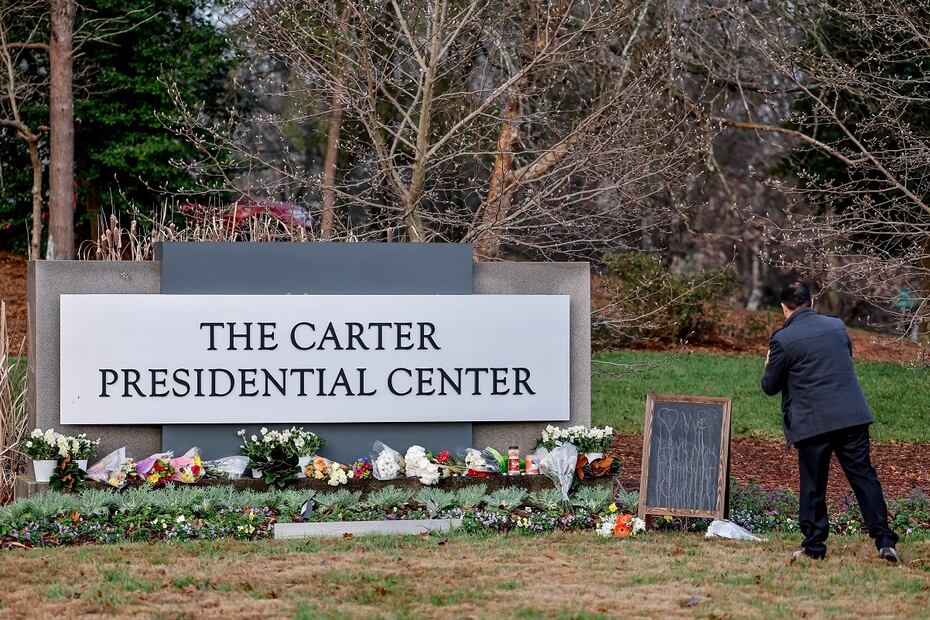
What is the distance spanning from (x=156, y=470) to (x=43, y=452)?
2.58ft

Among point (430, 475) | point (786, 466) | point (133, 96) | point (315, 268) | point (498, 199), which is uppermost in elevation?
point (133, 96)

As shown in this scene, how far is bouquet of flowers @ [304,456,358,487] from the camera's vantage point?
9086 mm

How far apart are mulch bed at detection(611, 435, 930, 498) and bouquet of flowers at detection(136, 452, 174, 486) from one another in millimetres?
3914

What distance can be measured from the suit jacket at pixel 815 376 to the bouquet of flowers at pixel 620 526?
1380 millimetres

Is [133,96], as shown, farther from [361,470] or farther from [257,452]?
[361,470]

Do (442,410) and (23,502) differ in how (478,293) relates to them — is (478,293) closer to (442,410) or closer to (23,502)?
(442,410)

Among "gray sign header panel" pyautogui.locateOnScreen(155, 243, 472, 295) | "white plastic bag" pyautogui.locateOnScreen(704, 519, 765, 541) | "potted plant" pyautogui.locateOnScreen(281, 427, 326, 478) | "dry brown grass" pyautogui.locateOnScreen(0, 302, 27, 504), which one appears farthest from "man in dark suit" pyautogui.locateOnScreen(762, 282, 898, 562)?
"dry brown grass" pyautogui.locateOnScreen(0, 302, 27, 504)

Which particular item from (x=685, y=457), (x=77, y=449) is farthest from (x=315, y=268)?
(x=685, y=457)

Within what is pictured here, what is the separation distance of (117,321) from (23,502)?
1512 millimetres

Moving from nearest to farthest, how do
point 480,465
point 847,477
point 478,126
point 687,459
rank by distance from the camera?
point 847,477
point 687,459
point 480,465
point 478,126

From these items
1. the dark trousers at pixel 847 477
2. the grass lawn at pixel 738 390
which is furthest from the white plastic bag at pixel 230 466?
the grass lawn at pixel 738 390

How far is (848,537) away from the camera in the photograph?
845cm

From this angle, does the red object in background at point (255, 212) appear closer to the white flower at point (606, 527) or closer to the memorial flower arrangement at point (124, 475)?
the memorial flower arrangement at point (124, 475)

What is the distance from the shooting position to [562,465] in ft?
30.5
